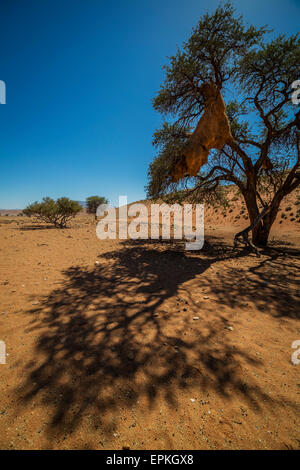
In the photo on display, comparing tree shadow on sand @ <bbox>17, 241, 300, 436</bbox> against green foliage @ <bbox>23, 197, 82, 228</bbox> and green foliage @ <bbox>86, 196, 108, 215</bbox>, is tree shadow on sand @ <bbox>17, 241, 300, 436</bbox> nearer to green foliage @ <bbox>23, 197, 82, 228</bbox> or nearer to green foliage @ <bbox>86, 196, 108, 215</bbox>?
green foliage @ <bbox>23, 197, 82, 228</bbox>

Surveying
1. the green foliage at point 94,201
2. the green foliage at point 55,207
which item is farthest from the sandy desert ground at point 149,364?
the green foliage at point 94,201

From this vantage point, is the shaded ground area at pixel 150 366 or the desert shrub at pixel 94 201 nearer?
the shaded ground area at pixel 150 366

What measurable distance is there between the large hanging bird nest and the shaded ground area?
445 centimetres

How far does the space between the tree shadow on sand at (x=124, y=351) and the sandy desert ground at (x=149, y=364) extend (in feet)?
0.05

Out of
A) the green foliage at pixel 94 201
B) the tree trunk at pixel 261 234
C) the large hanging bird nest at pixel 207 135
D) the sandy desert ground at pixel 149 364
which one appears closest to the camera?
the sandy desert ground at pixel 149 364

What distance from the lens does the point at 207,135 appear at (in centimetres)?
634

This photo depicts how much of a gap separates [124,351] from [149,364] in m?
0.44

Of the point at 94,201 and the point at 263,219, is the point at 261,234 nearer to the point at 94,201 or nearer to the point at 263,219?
the point at 263,219

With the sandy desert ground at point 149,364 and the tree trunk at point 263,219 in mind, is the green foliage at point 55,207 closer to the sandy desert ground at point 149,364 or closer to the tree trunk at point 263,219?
the sandy desert ground at point 149,364

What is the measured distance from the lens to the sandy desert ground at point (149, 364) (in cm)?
164

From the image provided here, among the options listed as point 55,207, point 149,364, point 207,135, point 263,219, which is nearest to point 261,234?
point 263,219

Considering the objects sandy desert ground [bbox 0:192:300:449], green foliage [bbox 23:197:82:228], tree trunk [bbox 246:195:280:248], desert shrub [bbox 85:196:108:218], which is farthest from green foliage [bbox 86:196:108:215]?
sandy desert ground [bbox 0:192:300:449]

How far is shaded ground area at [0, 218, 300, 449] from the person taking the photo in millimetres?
1646
